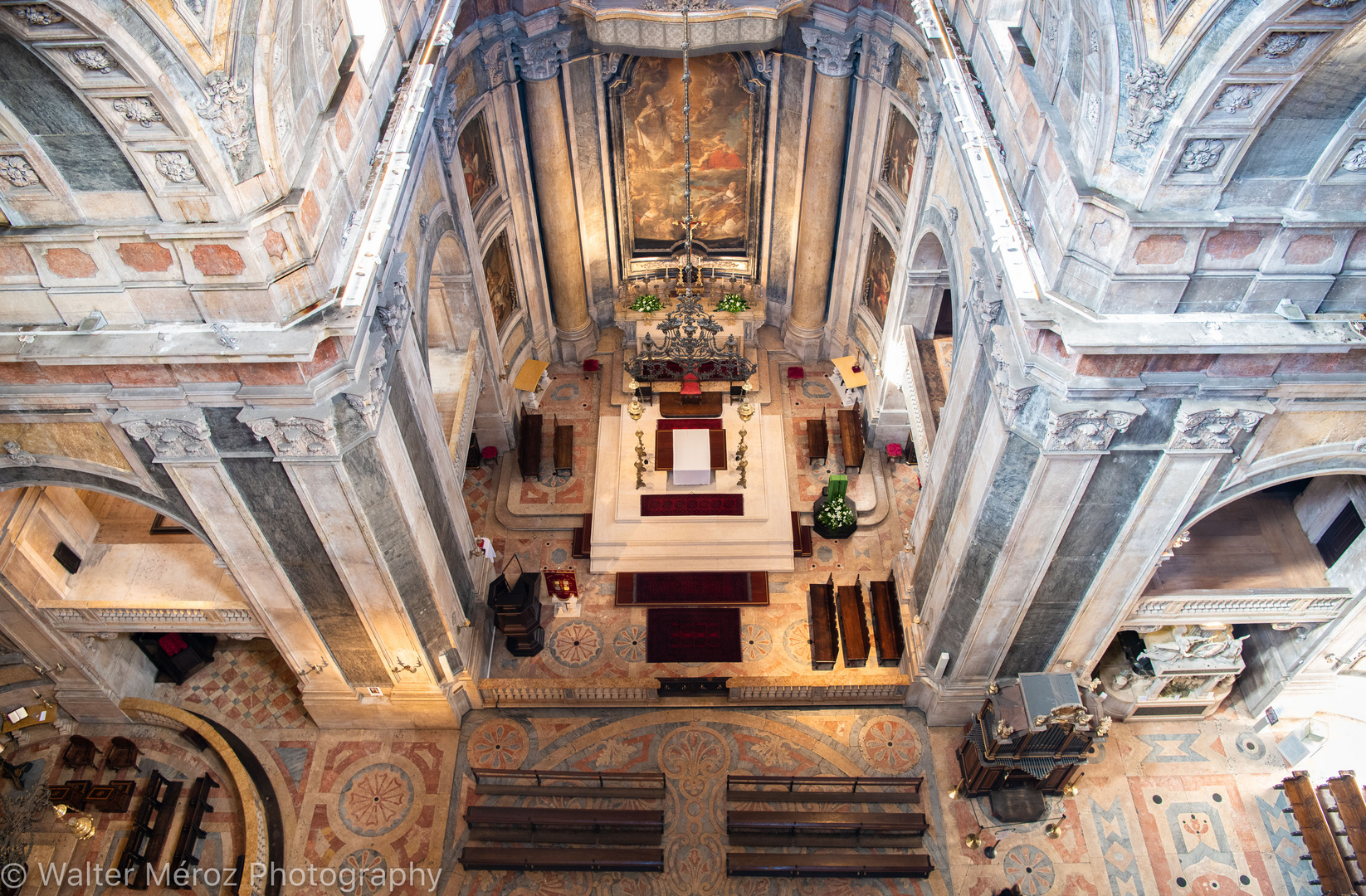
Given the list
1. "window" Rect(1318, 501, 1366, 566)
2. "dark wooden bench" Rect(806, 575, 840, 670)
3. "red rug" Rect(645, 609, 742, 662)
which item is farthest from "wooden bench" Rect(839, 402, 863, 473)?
"window" Rect(1318, 501, 1366, 566)

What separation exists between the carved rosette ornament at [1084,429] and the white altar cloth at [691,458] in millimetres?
10347

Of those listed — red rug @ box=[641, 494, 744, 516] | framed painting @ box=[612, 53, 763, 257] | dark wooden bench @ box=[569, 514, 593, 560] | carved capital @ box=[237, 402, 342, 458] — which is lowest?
carved capital @ box=[237, 402, 342, 458]

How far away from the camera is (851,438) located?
22.7 metres

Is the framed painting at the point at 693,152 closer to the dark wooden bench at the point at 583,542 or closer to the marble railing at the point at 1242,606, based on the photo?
the dark wooden bench at the point at 583,542

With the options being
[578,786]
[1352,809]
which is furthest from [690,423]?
[1352,809]

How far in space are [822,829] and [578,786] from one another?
14.3ft

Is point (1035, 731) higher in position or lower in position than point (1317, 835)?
higher

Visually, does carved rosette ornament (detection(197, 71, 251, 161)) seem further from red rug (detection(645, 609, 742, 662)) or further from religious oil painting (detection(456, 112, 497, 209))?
red rug (detection(645, 609, 742, 662))

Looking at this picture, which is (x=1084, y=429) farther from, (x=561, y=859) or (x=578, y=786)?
(x=561, y=859)

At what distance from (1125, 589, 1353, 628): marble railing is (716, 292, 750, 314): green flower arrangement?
1244 cm

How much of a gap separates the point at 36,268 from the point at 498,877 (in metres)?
11.7

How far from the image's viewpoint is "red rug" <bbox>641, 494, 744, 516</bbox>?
21609mm

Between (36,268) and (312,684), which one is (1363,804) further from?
(36,268)

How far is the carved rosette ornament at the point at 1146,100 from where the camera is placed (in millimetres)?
9594
